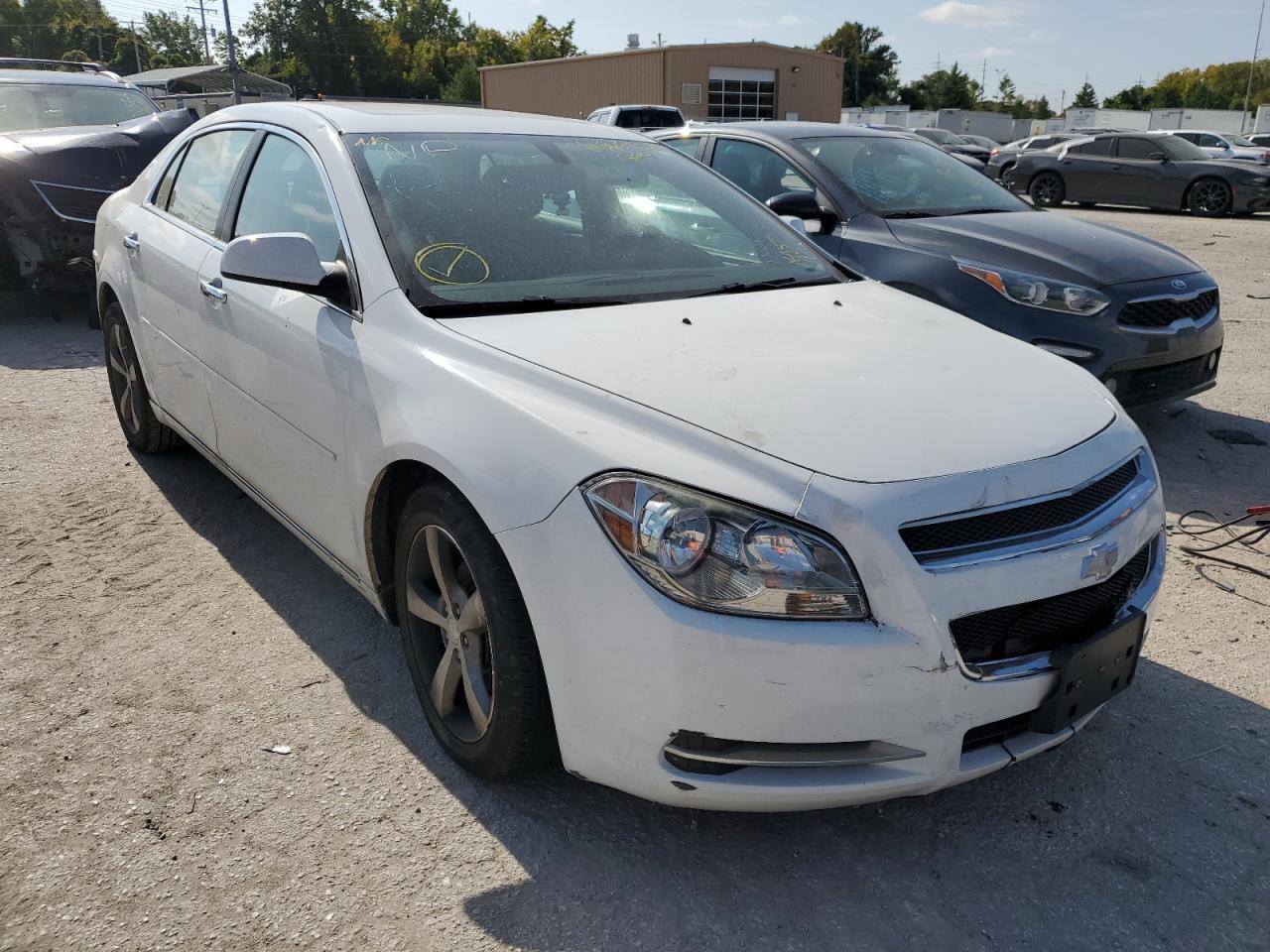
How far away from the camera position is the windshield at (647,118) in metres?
Result: 20.9

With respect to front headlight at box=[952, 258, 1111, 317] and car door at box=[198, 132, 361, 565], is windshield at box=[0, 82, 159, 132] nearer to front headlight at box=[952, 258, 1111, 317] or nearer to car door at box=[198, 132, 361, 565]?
car door at box=[198, 132, 361, 565]

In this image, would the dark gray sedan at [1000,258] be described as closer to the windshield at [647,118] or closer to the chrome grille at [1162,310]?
the chrome grille at [1162,310]

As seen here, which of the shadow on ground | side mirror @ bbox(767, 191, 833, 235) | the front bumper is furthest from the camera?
side mirror @ bbox(767, 191, 833, 235)

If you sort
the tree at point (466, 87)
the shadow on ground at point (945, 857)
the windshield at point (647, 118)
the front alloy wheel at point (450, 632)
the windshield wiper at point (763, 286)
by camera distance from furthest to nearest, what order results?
the tree at point (466, 87), the windshield at point (647, 118), the windshield wiper at point (763, 286), the front alloy wheel at point (450, 632), the shadow on ground at point (945, 857)

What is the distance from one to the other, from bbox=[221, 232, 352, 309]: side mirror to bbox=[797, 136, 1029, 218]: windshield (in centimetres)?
383

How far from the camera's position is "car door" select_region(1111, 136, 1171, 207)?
17828 mm

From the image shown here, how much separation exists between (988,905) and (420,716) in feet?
5.12

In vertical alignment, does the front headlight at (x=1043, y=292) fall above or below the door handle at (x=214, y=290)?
below

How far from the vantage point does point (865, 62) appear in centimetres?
10044

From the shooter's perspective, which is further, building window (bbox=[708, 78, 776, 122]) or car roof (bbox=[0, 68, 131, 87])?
building window (bbox=[708, 78, 776, 122])

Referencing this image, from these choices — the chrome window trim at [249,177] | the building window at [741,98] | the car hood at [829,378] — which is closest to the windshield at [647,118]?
the building window at [741,98]

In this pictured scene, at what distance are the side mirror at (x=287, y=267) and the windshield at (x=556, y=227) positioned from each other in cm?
19

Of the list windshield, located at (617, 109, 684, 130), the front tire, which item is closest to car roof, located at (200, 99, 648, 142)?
the front tire

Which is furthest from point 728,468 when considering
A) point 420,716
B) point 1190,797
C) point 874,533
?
point 1190,797
